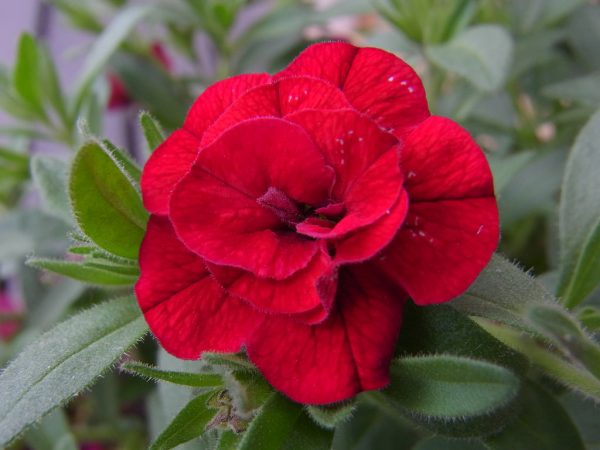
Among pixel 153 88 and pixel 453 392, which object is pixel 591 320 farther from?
pixel 153 88

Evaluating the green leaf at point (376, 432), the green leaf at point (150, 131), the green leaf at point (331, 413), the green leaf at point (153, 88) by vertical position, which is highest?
the green leaf at point (150, 131)

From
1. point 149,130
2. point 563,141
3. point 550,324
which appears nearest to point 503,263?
point 550,324

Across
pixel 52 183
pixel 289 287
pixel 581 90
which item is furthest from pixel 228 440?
pixel 581 90

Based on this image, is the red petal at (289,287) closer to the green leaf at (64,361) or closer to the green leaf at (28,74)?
the green leaf at (64,361)

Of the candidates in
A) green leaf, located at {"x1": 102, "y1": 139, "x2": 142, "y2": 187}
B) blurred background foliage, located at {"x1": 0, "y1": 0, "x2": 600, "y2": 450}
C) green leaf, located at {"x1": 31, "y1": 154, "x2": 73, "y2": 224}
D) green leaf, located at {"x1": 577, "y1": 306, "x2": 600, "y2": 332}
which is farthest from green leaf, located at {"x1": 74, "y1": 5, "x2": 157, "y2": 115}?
green leaf, located at {"x1": 577, "y1": 306, "x2": 600, "y2": 332}

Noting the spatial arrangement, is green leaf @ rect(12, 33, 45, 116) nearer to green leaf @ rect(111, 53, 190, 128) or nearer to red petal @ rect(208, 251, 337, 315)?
green leaf @ rect(111, 53, 190, 128)

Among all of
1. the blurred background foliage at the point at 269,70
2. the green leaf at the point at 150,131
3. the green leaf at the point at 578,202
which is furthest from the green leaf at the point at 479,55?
the green leaf at the point at 150,131
